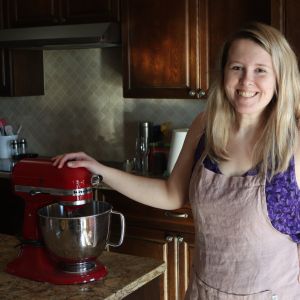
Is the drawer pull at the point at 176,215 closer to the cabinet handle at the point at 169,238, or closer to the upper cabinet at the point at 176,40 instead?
the cabinet handle at the point at 169,238

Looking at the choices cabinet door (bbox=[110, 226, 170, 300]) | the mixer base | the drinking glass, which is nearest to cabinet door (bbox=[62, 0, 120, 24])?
the drinking glass

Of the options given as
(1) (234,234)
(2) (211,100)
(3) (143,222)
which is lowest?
(3) (143,222)

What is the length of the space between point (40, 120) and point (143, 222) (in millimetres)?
1327

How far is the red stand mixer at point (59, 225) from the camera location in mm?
1522

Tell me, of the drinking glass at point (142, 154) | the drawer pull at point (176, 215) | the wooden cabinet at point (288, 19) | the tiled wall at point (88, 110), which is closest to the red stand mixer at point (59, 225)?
the drawer pull at point (176, 215)

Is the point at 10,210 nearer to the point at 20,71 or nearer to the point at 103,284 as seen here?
the point at 20,71

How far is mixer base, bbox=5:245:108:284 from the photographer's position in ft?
5.11

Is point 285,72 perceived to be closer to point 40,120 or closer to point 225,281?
point 225,281

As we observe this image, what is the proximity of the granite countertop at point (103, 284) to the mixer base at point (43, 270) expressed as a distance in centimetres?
1

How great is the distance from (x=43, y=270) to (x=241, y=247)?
557 millimetres

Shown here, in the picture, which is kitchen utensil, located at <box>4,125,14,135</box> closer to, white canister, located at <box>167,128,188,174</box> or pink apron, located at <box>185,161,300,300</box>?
white canister, located at <box>167,128,188,174</box>

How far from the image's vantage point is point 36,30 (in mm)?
3412

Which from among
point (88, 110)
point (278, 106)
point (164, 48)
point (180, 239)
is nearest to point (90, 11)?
point (164, 48)

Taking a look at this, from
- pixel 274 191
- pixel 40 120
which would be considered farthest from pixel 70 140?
pixel 274 191
